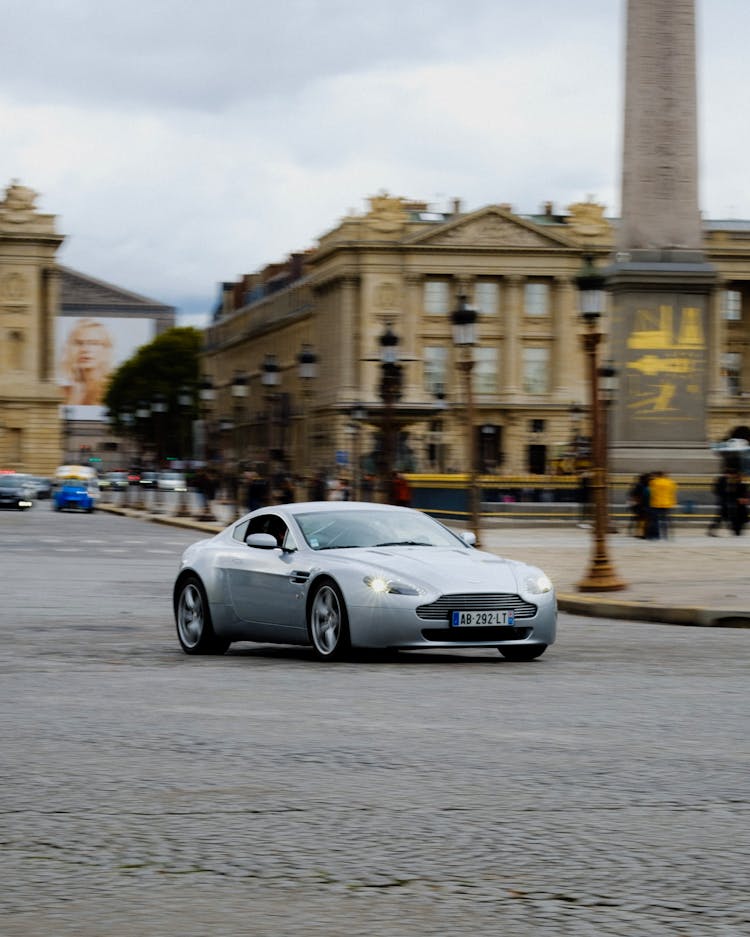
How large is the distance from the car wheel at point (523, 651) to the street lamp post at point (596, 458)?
29.6ft

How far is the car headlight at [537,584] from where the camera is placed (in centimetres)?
1515

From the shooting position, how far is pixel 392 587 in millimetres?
14766

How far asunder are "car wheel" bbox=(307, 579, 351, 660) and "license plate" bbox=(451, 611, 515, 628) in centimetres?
82

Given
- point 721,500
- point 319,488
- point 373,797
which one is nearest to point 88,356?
point 319,488

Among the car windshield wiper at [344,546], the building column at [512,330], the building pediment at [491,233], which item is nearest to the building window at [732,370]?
the building pediment at [491,233]

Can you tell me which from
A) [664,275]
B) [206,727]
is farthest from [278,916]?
[664,275]

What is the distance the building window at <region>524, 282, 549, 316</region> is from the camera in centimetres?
13062

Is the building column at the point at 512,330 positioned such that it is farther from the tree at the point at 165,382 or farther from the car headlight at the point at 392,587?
the car headlight at the point at 392,587

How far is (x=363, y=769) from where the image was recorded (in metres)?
9.03

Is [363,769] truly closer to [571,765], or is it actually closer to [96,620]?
[571,765]

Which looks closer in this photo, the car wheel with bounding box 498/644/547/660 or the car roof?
the car wheel with bounding box 498/644/547/660

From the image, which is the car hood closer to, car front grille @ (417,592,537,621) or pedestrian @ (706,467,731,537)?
car front grille @ (417,592,537,621)

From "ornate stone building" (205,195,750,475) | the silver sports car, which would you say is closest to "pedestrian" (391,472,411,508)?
the silver sports car

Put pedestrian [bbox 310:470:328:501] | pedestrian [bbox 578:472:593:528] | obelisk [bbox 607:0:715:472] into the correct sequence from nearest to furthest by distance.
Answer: obelisk [bbox 607:0:715:472], pedestrian [bbox 578:472:593:528], pedestrian [bbox 310:470:328:501]
